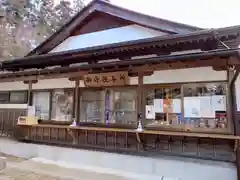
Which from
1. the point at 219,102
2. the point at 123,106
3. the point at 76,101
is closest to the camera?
the point at 219,102

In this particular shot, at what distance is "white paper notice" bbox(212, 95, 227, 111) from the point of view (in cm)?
490

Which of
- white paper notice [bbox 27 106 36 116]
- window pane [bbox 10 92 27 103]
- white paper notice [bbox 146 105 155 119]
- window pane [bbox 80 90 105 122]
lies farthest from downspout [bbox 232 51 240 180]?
window pane [bbox 10 92 27 103]

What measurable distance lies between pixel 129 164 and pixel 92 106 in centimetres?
189

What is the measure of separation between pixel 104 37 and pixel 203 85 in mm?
3675

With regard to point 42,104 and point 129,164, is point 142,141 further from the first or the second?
Result: point 42,104

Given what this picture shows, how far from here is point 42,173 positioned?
5531 mm

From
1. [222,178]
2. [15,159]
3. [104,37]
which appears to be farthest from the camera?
[104,37]

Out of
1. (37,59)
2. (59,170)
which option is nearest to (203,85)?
(59,170)

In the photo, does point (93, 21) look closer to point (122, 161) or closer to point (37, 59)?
point (37, 59)

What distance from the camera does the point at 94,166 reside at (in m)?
6.02

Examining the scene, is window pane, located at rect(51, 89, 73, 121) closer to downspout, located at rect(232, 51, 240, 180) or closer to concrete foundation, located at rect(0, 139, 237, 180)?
concrete foundation, located at rect(0, 139, 237, 180)

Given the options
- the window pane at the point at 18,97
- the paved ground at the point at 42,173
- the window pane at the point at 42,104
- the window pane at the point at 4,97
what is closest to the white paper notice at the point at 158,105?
the paved ground at the point at 42,173

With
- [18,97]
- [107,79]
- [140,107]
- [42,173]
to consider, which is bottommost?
[42,173]

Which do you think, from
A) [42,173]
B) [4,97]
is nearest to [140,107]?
[42,173]
